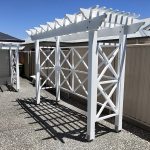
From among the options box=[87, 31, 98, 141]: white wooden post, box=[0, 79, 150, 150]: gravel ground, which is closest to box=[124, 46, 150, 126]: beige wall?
box=[0, 79, 150, 150]: gravel ground

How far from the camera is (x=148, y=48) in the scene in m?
4.64

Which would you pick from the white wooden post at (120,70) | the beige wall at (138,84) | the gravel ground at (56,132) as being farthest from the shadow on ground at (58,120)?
the beige wall at (138,84)

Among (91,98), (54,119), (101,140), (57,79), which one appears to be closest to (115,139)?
(101,140)

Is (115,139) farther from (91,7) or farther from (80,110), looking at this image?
(91,7)

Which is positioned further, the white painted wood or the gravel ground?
the gravel ground

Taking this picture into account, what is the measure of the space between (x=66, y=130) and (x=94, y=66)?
5.94 feet

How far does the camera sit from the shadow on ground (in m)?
4.69

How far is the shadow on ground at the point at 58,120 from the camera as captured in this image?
4691mm

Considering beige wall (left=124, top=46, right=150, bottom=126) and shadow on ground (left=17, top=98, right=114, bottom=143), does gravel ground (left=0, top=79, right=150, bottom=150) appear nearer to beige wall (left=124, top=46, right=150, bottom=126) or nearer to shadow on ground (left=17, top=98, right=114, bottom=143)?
shadow on ground (left=17, top=98, right=114, bottom=143)

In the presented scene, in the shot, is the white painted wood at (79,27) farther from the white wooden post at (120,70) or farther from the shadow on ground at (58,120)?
the shadow on ground at (58,120)

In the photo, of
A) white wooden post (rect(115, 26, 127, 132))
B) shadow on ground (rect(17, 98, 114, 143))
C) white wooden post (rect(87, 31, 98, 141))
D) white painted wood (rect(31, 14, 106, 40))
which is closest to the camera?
white painted wood (rect(31, 14, 106, 40))

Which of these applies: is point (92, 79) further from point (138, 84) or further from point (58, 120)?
point (58, 120)

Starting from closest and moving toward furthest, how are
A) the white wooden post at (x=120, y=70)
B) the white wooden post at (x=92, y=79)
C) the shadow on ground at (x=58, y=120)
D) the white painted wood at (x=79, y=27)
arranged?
1. the white painted wood at (x=79, y=27)
2. the white wooden post at (x=92, y=79)
3. the white wooden post at (x=120, y=70)
4. the shadow on ground at (x=58, y=120)

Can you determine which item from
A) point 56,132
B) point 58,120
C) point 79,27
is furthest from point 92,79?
point 58,120
